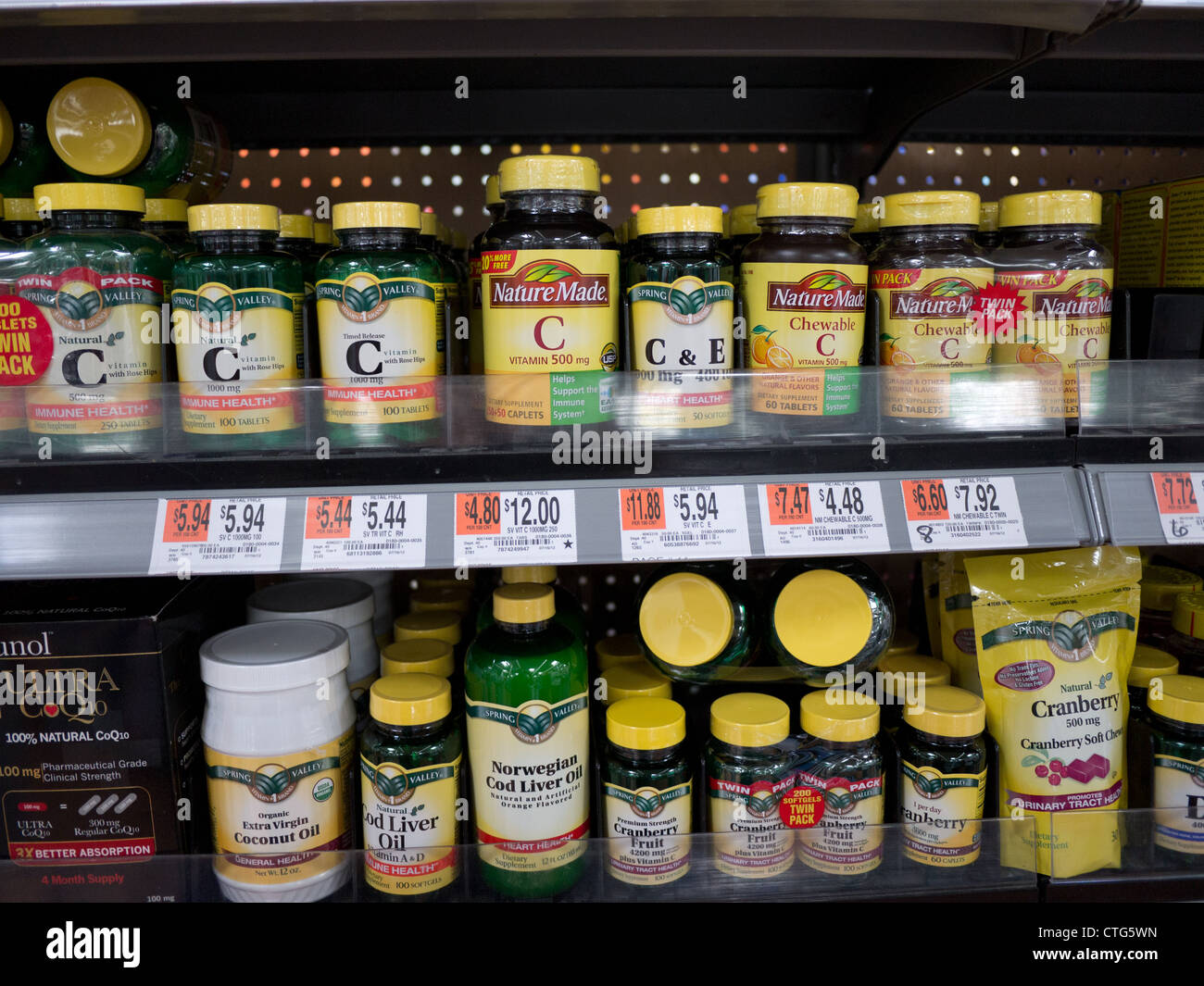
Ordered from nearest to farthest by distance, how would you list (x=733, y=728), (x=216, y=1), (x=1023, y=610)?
(x=216, y=1), (x=733, y=728), (x=1023, y=610)

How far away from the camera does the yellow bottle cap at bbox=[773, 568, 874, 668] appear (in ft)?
3.68

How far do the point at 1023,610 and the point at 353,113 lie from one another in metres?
1.29

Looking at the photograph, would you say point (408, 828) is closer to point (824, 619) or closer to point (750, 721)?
point (750, 721)

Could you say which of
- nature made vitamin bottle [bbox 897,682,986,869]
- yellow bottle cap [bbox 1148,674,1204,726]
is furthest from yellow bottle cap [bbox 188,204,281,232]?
yellow bottle cap [bbox 1148,674,1204,726]

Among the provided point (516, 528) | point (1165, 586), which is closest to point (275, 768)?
point (516, 528)

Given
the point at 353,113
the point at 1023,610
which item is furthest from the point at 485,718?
the point at 353,113

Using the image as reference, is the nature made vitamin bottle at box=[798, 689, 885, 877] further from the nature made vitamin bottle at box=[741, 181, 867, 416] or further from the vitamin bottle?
the vitamin bottle

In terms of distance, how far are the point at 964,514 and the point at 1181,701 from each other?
419mm

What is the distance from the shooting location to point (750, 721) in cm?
105

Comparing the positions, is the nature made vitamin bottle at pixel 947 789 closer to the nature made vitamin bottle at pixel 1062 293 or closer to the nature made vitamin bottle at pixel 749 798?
the nature made vitamin bottle at pixel 749 798

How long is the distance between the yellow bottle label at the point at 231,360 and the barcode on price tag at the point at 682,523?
0.39 m

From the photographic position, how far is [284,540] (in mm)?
945

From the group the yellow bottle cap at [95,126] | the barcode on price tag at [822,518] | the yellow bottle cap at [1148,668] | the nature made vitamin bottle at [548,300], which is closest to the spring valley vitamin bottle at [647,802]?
the barcode on price tag at [822,518]

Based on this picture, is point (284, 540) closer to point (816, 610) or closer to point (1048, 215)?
point (816, 610)
